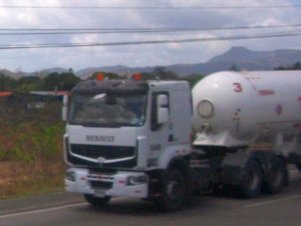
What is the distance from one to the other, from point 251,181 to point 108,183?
14.9ft

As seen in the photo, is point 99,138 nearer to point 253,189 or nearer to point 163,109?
point 163,109

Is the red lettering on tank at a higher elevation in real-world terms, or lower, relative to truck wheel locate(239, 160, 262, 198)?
higher

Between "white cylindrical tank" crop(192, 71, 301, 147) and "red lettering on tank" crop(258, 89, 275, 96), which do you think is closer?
"white cylindrical tank" crop(192, 71, 301, 147)

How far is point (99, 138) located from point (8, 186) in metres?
5.94

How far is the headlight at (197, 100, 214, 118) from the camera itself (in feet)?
70.4

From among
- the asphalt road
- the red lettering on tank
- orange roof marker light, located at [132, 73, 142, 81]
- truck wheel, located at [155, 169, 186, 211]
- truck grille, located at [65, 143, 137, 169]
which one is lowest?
the asphalt road

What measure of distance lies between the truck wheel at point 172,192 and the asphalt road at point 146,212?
8.8 inches

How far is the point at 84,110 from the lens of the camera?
1848 cm

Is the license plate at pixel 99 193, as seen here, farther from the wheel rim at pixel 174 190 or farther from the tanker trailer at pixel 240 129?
the tanker trailer at pixel 240 129

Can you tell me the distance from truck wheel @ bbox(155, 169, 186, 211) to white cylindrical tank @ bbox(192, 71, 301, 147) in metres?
2.76

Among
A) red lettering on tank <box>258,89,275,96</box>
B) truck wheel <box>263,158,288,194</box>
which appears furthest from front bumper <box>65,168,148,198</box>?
red lettering on tank <box>258,89,275,96</box>

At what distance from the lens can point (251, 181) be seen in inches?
835

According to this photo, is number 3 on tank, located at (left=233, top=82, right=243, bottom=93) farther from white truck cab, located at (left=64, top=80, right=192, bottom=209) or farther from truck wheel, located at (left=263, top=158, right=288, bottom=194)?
white truck cab, located at (left=64, top=80, right=192, bottom=209)

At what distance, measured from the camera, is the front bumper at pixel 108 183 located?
17.8m
